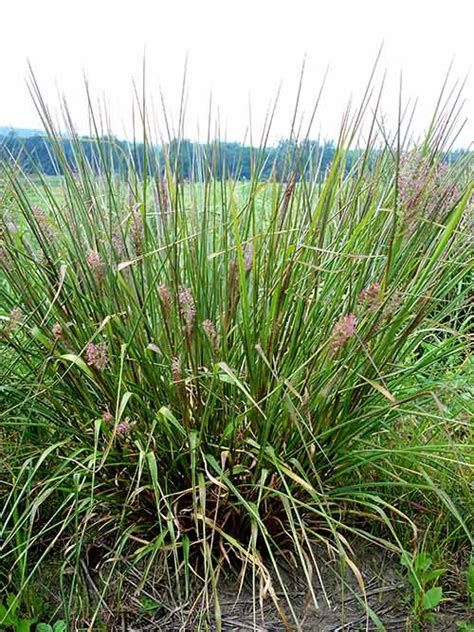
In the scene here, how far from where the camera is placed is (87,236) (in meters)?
1.70

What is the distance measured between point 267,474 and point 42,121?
97 cm

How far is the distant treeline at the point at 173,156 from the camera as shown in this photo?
162cm

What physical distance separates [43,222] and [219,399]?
0.57 meters

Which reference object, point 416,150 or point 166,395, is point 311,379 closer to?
point 166,395

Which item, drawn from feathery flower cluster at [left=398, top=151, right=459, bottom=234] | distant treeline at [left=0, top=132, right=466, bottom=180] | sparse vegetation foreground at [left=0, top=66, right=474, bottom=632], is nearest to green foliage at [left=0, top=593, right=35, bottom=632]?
sparse vegetation foreground at [left=0, top=66, right=474, bottom=632]

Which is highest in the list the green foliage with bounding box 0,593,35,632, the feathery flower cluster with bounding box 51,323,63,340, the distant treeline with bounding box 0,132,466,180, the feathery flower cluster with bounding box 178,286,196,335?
the distant treeline with bounding box 0,132,466,180

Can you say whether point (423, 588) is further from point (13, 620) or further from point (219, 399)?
point (13, 620)

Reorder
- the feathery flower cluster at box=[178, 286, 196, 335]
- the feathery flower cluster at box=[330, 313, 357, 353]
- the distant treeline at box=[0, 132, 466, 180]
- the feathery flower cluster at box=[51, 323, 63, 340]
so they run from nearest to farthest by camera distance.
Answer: the feathery flower cluster at box=[330, 313, 357, 353], the feathery flower cluster at box=[178, 286, 196, 335], the feathery flower cluster at box=[51, 323, 63, 340], the distant treeline at box=[0, 132, 466, 180]

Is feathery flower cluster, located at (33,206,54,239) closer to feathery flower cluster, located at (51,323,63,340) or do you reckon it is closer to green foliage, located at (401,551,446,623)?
feathery flower cluster, located at (51,323,63,340)

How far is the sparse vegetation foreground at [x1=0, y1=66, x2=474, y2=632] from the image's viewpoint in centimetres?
148

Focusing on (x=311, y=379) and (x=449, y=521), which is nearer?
(x=311, y=379)

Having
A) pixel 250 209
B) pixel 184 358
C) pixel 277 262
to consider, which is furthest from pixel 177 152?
pixel 184 358

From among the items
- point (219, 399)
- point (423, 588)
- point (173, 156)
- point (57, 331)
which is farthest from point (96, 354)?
point (423, 588)

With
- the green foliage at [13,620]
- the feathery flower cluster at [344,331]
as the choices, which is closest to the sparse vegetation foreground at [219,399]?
the green foliage at [13,620]
